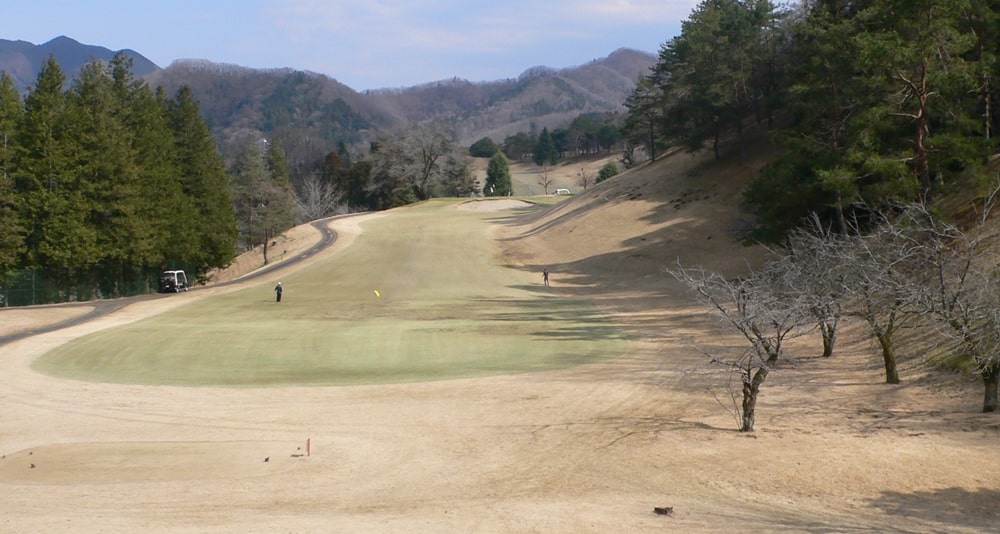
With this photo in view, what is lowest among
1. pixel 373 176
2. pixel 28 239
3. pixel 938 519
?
pixel 938 519

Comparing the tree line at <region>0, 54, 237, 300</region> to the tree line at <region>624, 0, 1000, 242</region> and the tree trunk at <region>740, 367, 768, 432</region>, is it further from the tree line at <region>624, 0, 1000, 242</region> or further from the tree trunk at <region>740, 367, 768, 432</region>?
the tree trunk at <region>740, 367, 768, 432</region>

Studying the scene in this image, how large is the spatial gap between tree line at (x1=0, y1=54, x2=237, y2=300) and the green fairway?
782 centimetres

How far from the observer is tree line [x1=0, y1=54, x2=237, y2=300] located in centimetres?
5419

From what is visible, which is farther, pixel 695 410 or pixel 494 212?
pixel 494 212

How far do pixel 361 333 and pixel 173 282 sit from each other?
99.0 ft

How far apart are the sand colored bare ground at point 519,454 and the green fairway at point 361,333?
249 cm

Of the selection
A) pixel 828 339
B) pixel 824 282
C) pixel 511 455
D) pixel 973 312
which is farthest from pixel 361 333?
pixel 973 312

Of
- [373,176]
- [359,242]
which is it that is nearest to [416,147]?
[373,176]

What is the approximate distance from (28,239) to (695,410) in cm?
4750

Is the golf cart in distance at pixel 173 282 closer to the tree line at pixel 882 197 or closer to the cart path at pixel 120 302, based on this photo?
the cart path at pixel 120 302

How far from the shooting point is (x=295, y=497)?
51.2 ft

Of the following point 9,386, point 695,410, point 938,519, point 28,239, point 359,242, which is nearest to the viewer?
point 938,519

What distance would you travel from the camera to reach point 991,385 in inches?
746

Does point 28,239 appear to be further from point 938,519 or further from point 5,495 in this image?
point 938,519
